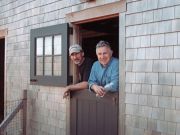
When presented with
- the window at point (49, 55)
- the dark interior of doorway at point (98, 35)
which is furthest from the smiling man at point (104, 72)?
the dark interior of doorway at point (98, 35)

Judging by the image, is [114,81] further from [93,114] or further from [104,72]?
[93,114]

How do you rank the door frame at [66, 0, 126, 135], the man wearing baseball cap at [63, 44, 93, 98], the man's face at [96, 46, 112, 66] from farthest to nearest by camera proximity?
the man wearing baseball cap at [63, 44, 93, 98] → the man's face at [96, 46, 112, 66] → the door frame at [66, 0, 126, 135]

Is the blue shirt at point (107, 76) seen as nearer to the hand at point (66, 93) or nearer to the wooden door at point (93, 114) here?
the wooden door at point (93, 114)

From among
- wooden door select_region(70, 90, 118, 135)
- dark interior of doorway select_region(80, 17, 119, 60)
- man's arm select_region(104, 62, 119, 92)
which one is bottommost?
wooden door select_region(70, 90, 118, 135)

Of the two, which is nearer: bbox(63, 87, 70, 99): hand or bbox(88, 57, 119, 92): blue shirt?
bbox(88, 57, 119, 92): blue shirt

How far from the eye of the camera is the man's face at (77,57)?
5645mm

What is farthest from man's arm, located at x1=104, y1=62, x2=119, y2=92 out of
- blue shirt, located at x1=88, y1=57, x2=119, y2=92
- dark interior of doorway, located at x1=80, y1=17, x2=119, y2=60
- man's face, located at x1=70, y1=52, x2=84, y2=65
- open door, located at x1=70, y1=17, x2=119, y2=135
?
dark interior of doorway, located at x1=80, y1=17, x2=119, y2=60

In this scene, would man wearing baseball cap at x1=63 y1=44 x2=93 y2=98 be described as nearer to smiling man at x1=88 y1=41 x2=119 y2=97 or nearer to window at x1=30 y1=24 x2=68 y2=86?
window at x1=30 y1=24 x2=68 y2=86

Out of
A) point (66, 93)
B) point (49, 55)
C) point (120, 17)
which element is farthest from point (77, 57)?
point (120, 17)

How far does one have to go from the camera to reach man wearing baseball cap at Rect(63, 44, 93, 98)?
561 cm

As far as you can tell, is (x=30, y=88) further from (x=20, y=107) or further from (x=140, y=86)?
(x=140, y=86)

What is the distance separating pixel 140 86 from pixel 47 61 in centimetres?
228

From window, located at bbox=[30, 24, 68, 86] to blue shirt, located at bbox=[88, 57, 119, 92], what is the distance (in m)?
0.75

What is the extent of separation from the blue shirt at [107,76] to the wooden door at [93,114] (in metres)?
0.16
